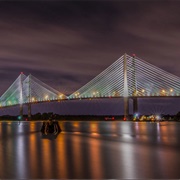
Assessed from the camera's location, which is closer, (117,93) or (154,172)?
(154,172)

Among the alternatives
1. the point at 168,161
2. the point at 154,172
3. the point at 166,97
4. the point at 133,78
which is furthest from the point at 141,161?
the point at 133,78

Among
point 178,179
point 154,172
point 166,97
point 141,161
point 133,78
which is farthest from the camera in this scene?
point 133,78

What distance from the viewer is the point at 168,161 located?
1142cm

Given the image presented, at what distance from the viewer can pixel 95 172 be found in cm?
934

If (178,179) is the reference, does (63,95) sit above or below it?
above

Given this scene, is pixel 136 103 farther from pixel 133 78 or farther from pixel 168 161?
pixel 168 161

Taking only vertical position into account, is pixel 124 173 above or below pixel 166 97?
below

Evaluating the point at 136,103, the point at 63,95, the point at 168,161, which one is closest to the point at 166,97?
the point at 136,103

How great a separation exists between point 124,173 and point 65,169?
1.56 meters

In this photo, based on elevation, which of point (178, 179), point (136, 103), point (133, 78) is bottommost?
point (178, 179)

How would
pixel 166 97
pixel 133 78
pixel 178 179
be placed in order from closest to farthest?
1. pixel 178 179
2. pixel 166 97
3. pixel 133 78

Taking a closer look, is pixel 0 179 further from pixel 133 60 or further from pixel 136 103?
pixel 133 60

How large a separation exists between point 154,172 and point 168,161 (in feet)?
7.47

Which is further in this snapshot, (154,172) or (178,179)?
(154,172)
